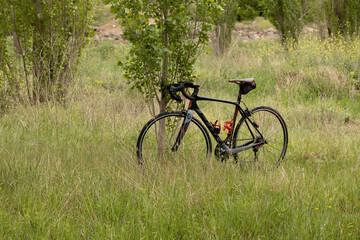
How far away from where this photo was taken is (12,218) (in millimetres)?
2992

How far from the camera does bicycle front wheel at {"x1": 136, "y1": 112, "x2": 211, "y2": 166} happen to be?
12.8 ft

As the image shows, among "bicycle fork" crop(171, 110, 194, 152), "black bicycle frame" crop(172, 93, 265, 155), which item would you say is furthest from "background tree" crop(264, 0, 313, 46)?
"bicycle fork" crop(171, 110, 194, 152)

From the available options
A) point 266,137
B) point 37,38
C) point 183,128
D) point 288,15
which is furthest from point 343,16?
point 183,128

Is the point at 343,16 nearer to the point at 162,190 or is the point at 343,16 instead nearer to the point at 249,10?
the point at 162,190

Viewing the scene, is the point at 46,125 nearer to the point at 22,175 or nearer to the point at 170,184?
the point at 22,175

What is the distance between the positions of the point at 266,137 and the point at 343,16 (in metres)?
8.82

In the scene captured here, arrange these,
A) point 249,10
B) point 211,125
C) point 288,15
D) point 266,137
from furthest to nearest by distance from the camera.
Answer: point 249,10 → point 288,15 → point 266,137 → point 211,125

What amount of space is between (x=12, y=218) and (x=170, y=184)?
1.30m

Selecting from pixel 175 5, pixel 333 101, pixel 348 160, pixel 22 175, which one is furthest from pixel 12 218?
pixel 333 101

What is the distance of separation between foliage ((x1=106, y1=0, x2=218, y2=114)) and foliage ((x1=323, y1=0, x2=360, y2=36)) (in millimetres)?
8690

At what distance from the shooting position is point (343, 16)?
Result: 11.8 meters

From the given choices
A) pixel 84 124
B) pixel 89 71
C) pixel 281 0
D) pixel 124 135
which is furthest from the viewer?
pixel 281 0

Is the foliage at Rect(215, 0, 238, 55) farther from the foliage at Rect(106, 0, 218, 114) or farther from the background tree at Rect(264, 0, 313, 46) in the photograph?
the foliage at Rect(106, 0, 218, 114)

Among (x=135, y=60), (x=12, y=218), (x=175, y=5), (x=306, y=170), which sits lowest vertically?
(x=306, y=170)
